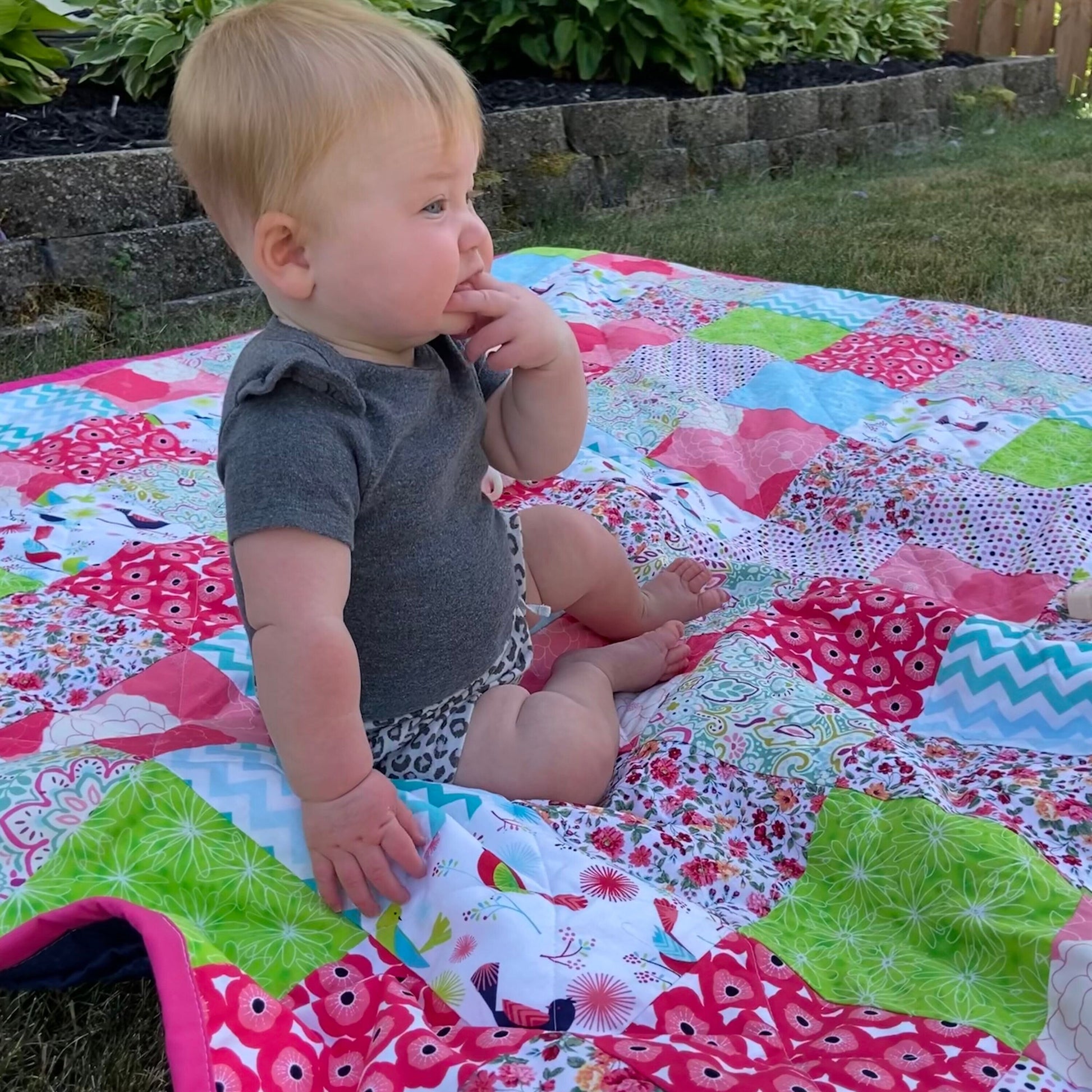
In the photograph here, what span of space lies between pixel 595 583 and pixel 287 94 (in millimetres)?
754

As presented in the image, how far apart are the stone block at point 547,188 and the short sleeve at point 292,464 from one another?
3.10 meters

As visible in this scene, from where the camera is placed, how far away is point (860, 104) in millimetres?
5328

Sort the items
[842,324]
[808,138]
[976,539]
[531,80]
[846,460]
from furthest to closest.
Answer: [808,138] → [531,80] → [842,324] → [846,460] → [976,539]

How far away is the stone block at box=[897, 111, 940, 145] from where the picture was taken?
5.57 meters

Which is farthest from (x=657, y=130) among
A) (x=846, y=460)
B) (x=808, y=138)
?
(x=846, y=460)

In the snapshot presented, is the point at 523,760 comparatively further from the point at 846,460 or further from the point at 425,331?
the point at 846,460

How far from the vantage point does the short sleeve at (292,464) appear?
1077 mm

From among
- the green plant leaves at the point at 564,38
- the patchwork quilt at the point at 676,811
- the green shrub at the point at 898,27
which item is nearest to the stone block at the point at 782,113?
the green plant leaves at the point at 564,38

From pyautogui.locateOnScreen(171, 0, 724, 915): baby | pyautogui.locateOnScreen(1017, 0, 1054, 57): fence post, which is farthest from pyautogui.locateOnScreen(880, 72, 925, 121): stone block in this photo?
pyautogui.locateOnScreen(171, 0, 724, 915): baby

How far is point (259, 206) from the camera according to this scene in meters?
1.13

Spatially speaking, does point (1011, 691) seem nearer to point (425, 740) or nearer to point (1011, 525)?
point (1011, 525)

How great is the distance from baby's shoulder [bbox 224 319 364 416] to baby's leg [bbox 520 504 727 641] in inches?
18.0

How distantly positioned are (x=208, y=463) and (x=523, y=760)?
1.08 metres

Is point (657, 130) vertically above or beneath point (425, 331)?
beneath
